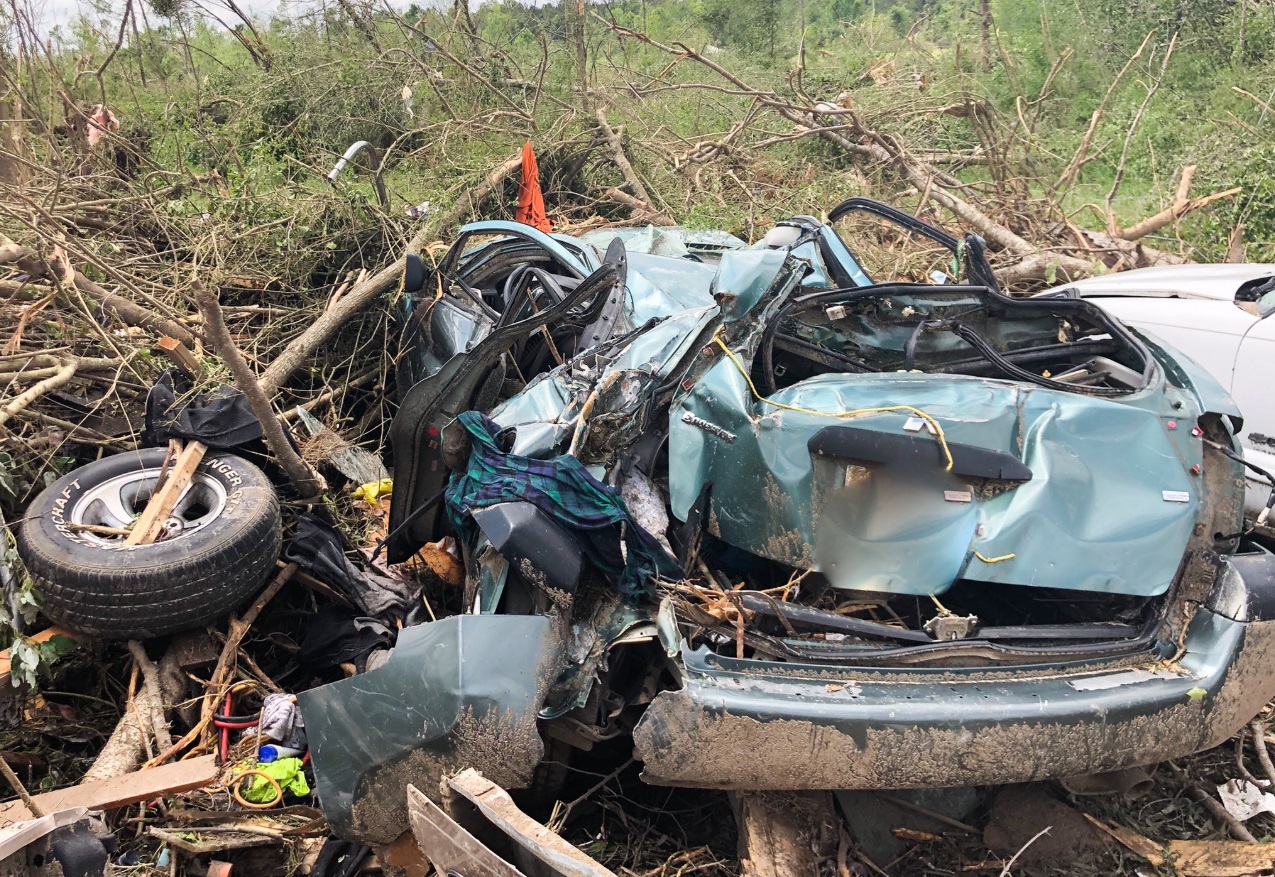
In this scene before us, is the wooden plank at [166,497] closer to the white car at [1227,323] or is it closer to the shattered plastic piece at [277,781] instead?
the shattered plastic piece at [277,781]

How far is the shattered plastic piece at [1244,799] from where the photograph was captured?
10.6 ft

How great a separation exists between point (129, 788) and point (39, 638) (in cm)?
87

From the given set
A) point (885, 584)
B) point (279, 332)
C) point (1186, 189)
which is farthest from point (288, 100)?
point (885, 584)

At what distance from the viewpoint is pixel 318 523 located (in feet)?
14.4

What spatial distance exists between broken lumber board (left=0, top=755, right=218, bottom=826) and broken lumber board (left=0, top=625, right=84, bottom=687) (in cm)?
54

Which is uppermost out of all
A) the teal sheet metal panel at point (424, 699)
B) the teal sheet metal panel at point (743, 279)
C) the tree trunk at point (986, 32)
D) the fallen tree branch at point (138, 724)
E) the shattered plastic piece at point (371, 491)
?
the tree trunk at point (986, 32)

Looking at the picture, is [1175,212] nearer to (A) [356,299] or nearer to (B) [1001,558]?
(B) [1001,558]

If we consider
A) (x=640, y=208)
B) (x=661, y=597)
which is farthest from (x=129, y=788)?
(x=640, y=208)

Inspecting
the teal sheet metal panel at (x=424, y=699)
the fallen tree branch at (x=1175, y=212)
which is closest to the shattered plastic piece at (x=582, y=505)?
the teal sheet metal panel at (x=424, y=699)

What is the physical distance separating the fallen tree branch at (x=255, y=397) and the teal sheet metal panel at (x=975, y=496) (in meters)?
1.86

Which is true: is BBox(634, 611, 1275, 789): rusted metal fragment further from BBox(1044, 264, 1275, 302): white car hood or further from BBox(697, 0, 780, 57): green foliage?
BBox(697, 0, 780, 57): green foliage

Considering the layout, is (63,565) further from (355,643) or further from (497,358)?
(497,358)

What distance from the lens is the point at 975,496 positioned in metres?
2.76

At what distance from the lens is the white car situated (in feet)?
13.3
